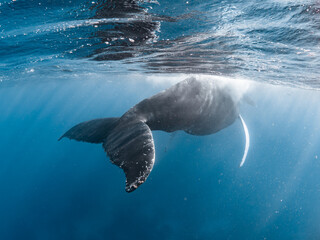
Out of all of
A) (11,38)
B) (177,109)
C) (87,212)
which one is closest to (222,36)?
(177,109)

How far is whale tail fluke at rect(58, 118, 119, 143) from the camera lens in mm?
4520

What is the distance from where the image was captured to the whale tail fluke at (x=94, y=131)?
4520mm

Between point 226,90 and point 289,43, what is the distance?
9.85 feet

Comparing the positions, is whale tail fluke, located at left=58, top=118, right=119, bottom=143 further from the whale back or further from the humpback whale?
the whale back

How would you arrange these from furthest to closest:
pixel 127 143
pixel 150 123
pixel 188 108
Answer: pixel 188 108
pixel 150 123
pixel 127 143

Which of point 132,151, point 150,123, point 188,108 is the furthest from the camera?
point 188,108

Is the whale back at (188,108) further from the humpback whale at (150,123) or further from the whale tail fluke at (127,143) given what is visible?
the whale tail fluke at (127,143)

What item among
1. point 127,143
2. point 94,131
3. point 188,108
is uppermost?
point 127,143

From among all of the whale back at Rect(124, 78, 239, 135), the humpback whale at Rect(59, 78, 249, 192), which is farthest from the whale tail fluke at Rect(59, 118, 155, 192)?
the whale back at Rect(124, 78, 239, 135)

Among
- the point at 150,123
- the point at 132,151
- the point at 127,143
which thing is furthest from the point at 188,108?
the point at 132,151

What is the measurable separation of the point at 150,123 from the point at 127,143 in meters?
1.21

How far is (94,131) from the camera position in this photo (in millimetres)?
4656

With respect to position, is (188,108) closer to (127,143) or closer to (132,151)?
(127,143)

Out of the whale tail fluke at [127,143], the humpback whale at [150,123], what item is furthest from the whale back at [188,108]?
the whale tail fluke at [127,143]
